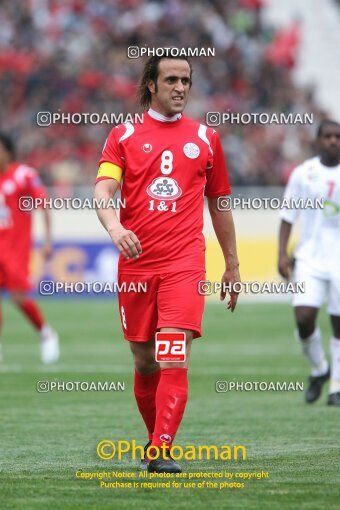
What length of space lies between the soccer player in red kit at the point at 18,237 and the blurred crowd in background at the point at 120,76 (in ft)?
29.3

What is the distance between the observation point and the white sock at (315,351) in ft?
33.7

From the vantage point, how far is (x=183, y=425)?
8.64 m

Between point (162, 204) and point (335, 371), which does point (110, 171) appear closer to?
point (162, 204)

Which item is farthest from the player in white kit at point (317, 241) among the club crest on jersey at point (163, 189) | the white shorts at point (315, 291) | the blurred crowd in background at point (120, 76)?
the blurred crowd in background at point (120, 76)

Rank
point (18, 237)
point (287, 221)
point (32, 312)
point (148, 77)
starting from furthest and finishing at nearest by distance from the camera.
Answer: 1. point (18, 237)
2. point (32, 312)
3. point (287, 221)
4. point (148, 77)

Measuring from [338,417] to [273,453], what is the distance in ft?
6.85

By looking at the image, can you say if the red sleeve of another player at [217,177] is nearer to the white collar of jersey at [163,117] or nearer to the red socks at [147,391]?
the white collar of jersey at [163,117]

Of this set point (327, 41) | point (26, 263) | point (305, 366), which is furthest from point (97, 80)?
point (305, 366)

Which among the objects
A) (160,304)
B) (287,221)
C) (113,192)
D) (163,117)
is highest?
(163,117)

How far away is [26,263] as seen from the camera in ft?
46.2

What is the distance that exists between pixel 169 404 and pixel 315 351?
4367 millimetres

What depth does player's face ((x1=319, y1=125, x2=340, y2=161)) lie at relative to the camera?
386 inches

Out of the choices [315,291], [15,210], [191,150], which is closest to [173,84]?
[191,150]

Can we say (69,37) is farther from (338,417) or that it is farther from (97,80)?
(338,417)
